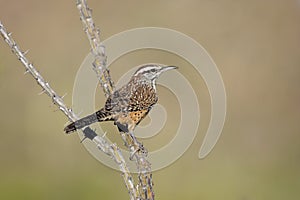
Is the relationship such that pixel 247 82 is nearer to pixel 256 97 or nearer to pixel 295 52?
pixel 256 97

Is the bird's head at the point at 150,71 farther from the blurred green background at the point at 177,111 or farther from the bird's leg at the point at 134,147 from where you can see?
the blurred green background at the point at 177,111

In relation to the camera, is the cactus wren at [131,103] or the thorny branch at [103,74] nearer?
the thorny branch at [103,74]

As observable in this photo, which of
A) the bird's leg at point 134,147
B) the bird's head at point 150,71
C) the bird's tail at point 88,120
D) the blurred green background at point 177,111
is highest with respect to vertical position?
the blurred green background at point 177,111

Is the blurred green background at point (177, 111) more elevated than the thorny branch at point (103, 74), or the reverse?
the blurred green background at point (177, 111)

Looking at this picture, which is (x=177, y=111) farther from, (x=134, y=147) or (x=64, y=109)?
(x=64, y=109)

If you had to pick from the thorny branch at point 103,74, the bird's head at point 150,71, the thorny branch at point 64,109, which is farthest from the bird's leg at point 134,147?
the bird's head at point 150,71

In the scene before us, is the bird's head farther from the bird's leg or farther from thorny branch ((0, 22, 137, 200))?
thorny branch ((0, 22, 137, 200))

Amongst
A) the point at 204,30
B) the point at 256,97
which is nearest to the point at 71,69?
the point at 204,30
